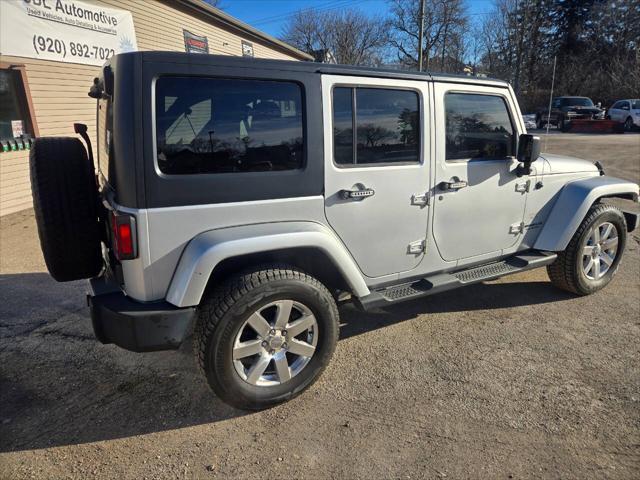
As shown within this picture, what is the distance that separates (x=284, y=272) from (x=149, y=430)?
3.88 ft

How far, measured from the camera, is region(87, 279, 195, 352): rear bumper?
7.57 ft

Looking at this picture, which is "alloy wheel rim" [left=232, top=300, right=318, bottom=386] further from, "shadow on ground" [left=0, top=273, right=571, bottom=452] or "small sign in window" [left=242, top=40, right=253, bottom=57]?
"small sign in window" [left=242, top=40, right=253, bottom=57]

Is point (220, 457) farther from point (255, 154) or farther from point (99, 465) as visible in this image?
point (255, 154)

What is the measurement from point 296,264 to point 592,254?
296 cm

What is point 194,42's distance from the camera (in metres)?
12.1

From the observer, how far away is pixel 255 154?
2.52 meters

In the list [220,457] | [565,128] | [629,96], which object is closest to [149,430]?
[220,457]

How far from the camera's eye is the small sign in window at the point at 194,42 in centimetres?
1167

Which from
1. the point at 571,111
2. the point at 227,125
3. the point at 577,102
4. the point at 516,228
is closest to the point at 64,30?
the point at 227,125

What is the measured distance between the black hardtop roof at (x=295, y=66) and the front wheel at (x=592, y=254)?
1650 millimetres

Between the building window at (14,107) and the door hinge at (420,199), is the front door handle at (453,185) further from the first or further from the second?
the building window at (14,107)

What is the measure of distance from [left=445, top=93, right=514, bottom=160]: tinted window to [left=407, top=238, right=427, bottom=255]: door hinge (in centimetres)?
65

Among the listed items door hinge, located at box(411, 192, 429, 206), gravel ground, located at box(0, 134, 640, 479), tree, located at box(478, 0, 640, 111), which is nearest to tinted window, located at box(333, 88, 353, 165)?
door hinge, located at box(411, 192, 429, 206)

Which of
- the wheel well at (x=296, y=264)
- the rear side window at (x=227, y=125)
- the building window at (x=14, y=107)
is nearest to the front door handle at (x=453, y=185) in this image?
the wheel well at (x=296, y=264)
